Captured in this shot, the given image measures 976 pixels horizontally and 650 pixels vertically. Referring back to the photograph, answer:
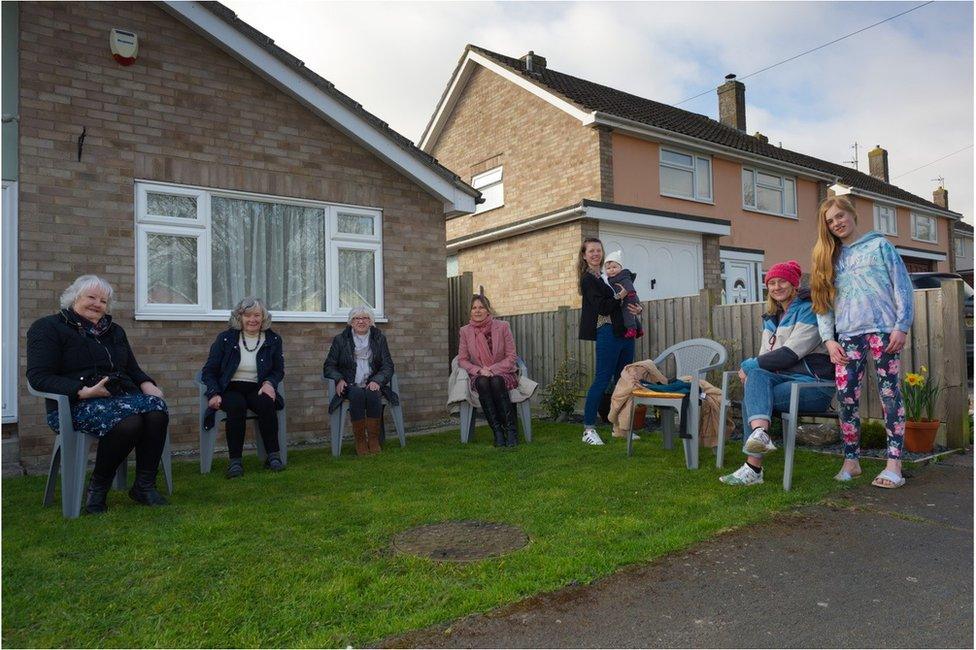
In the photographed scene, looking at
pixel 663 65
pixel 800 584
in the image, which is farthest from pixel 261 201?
pixel 800 584

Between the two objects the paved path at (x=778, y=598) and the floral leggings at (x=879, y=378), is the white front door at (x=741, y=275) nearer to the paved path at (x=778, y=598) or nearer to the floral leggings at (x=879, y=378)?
the floral leggings at (x=879, y=378)

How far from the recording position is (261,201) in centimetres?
758

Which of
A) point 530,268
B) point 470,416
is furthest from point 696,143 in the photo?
point 470,416

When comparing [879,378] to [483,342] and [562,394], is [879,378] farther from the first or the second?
[562,394]

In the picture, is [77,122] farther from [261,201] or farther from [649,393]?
[649,393]

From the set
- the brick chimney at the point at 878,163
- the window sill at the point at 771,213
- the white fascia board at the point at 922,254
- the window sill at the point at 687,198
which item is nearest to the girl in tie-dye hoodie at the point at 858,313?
the window sill at the point at 687,198

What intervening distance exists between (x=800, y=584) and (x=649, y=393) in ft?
9.14

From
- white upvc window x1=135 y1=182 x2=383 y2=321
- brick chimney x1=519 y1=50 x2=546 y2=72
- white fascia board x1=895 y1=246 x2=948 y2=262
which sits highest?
brick chimney x1=519 y1=50 x2=546 y2=72

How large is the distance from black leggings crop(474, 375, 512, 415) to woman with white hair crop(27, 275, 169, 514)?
306 centimetres

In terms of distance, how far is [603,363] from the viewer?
21.8ft

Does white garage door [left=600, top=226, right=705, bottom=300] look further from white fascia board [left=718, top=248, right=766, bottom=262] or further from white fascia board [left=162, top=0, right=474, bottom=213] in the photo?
white fascia board [left=162, top=0, right=474, bottom=213]

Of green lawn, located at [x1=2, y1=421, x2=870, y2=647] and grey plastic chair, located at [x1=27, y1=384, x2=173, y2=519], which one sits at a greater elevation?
grey plastic chair, located at [x1=27, y1=384, x2=173, y2=519]

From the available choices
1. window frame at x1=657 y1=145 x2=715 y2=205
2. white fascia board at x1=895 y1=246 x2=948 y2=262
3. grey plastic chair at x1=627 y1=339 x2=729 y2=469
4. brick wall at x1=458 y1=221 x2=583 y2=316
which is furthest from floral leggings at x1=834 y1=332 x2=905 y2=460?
white fascia board at x1=895 y1=246 x2=948 y2=262

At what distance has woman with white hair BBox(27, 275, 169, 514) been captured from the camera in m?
4.29
